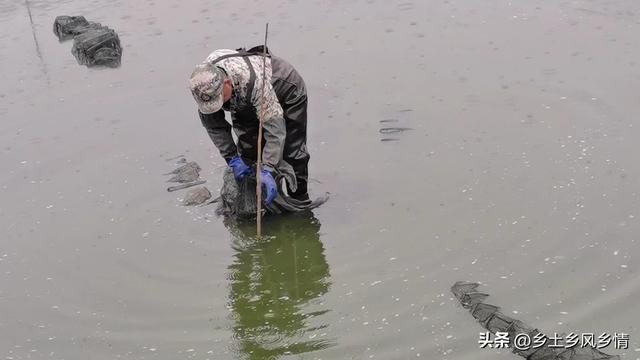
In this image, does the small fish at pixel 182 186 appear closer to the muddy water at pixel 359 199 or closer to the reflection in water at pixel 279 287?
the muddy water at pixel 359 199

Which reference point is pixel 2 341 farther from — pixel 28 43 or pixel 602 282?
pixel 28 43

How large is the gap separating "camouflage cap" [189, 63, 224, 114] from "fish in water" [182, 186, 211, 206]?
166 centimetres

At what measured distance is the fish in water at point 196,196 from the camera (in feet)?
23.2

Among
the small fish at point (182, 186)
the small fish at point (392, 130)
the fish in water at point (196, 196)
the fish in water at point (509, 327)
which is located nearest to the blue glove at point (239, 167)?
the fish in water at point (196, 196)

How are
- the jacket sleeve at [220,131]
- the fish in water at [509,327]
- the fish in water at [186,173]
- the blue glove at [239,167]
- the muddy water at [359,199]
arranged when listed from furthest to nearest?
1. the fish in water at [186,173]
2. the blue glove at [239,167]
3. the jacket sleeve at [220,131]
4. the muddy water at [359,199]
5. the fish in water at [509,327]

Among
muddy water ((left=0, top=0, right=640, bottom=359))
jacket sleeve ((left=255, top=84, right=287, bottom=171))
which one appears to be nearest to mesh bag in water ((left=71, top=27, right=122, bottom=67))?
muddy water ((left=0, top=0, right=640, bottom=359))

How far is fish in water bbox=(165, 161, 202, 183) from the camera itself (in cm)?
745

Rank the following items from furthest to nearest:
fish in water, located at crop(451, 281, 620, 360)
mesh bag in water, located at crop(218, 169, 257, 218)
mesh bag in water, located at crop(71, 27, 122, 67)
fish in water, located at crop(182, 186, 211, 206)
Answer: mesh bag in water, located at crop(71, 27, 122, 67), fish in water, located at crop(182, 186, 211, 206), mesh bag in water, located at crop(218, 169, 257, 218), fish in water, located at crop(451, 281, 620, 360)

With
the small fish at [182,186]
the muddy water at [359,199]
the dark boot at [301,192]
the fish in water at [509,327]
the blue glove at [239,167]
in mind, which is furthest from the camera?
the small fish at [182,186]

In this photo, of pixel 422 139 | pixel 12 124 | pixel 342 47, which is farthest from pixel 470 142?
pixel 12 124

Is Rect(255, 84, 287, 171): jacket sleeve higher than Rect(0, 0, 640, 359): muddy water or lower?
higher

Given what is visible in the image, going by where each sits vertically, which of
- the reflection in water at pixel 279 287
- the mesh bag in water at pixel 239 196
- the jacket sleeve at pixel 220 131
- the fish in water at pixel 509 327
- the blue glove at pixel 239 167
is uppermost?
the jacket sleeve at pixel 220 131

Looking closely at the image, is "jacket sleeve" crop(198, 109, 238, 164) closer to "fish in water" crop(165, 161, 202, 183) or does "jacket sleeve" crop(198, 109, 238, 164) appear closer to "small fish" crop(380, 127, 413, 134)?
"fish in water" crop(165, 161, 202, 183)

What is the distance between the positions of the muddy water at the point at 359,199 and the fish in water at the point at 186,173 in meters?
0.18
